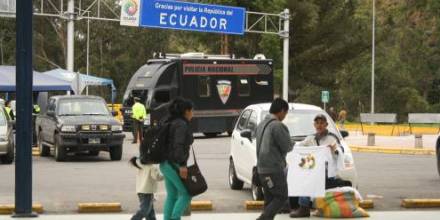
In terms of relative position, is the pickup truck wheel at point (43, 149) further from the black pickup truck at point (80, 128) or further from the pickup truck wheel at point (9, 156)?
the pickup truck wheel at point (9, 156)

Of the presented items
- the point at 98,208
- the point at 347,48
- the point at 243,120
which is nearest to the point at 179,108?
the point at 98,208

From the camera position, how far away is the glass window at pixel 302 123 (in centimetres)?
1451

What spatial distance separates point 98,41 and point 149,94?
5210cm

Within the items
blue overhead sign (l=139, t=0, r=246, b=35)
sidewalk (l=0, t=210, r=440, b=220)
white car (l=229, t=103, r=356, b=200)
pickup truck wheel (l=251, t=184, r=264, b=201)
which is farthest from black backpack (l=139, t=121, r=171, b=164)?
blue overhead sign (l=139, t=0, r=246, b=35)

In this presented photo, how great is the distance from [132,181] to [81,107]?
678 cm

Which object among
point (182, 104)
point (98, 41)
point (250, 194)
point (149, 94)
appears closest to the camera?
point (182, 104)

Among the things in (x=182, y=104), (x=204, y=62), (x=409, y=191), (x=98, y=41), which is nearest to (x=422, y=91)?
(x=98, y=41)

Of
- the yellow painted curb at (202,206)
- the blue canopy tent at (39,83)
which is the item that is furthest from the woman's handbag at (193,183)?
the blue canopy tent at (39,83)

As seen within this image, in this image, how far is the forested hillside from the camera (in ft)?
197

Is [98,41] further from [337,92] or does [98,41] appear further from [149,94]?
[149,94]

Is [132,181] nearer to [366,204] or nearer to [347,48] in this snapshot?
[366,204]

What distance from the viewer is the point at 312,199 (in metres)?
12.8

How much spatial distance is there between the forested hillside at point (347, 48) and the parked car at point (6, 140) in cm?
3287

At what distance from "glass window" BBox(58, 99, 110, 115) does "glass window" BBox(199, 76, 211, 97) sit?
11158 mm
